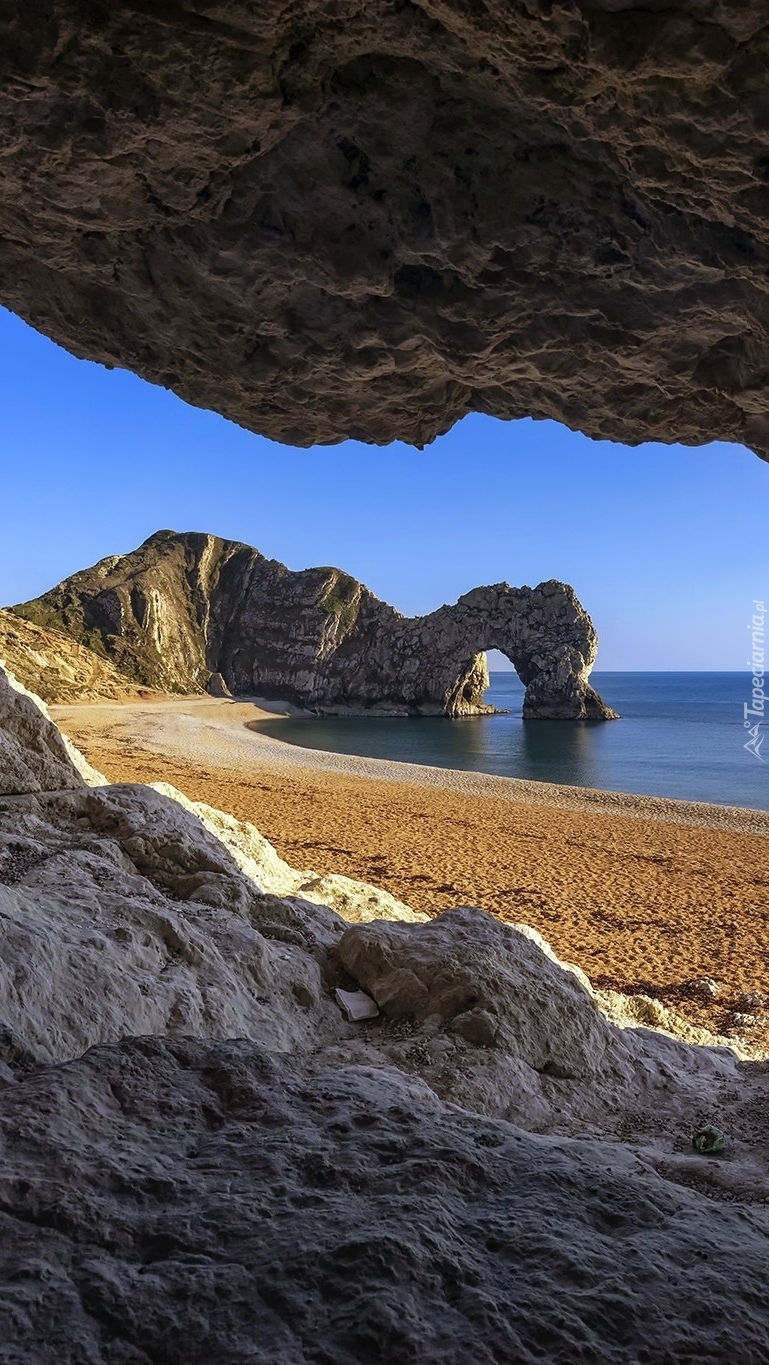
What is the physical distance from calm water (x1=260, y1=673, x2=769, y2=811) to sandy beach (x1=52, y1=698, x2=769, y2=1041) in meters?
6.73

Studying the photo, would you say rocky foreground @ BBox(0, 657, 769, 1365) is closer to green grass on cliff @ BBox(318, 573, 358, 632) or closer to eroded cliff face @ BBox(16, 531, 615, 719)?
eroded cliff face @ BBox(16, 531, 615, 719)

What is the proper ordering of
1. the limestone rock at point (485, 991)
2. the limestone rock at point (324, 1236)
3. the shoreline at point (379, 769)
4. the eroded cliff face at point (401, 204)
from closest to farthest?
1. the limestone rock at point (324, 1236)
2. the eroded cliff face at point (401, 204)
3. the limestone rock at point (485, 991)
4. the shoreline at point (379, 769)

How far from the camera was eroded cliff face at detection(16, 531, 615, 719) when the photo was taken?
81.0 metres

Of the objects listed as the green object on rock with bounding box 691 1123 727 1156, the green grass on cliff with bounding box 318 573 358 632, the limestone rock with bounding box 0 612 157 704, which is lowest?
the green object on rock with bounding box 691 1123 727 1156

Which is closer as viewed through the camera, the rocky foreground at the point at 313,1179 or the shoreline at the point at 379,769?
the rocky foreground at the point at 313,1179

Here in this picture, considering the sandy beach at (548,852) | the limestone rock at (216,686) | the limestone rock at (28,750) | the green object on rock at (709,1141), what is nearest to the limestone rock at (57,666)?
the limestone rock at (216,686)

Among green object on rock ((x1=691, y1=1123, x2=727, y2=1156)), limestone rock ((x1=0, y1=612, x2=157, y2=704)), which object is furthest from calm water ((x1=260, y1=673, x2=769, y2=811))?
green object on rock ((x1=691, y1=1123, x2=727, y2=1156))

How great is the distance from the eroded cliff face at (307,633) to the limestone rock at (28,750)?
75.0 meters

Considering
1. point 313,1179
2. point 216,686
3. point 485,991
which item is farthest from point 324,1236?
Answer: point 216,686

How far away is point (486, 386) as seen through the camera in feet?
27.6

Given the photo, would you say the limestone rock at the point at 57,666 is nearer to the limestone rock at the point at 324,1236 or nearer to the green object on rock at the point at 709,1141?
the green object on rock at the point at 709,1141

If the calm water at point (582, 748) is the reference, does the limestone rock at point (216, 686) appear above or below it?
above

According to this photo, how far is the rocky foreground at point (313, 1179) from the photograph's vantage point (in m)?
1.65

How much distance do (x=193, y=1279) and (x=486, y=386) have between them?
27.3 feet
